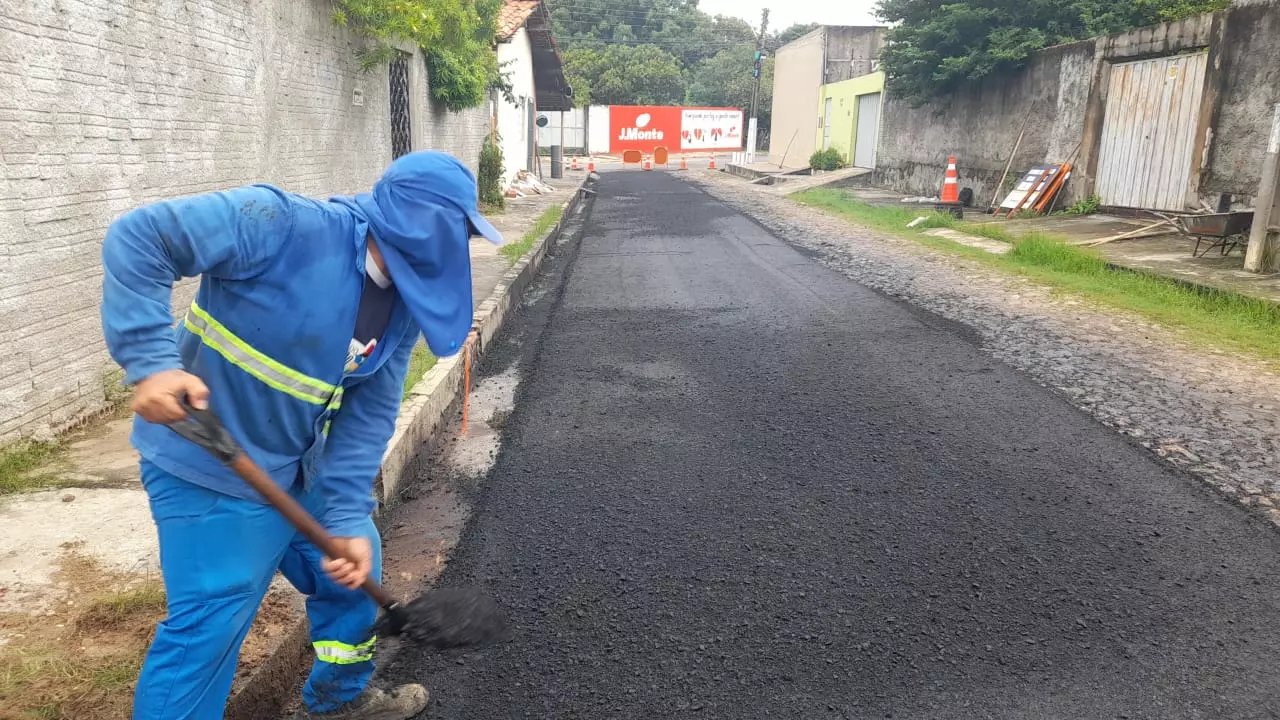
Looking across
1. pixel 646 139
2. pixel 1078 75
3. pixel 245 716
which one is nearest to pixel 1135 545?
pixel 245 716

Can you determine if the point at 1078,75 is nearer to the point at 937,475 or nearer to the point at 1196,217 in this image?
the point at 1196,217

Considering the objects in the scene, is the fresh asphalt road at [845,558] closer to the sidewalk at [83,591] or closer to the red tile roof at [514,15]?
the sidewalk at [83,591]

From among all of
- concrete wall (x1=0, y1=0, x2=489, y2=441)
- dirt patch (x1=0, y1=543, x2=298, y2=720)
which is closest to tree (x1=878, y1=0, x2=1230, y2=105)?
concrete wall (x1=0, y1=0, x2=489, y2=441)

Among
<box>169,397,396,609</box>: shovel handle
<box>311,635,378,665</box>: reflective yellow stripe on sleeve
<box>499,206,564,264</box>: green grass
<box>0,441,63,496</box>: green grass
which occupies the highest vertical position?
<box>169,397,396,609</box>: shovel handle

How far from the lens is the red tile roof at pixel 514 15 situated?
65.8 feet

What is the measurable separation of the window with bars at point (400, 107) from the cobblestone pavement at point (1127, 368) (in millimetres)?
5941

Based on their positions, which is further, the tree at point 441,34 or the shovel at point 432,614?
the tree at point 441,34

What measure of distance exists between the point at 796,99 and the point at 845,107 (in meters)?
7.37

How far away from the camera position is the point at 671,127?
43719 millimetres

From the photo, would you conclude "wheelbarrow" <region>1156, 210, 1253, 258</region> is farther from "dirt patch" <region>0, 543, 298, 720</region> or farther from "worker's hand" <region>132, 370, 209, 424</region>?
"worker's hand" <region>132, 370, 209, 424</region>

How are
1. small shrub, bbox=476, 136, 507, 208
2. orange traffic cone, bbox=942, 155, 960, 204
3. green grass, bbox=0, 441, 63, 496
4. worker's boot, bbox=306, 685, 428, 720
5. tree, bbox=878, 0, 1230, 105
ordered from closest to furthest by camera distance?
worker's boot, bbox=306, 685, 428, 720 < green grass, bbox=0, 441, 63, 496 < tree, bbox=878, 0, 1230, 105 < small shrub, bbox=476, 136, 507, 208 < orange traffic cone, bbox=942, 155, 960, 204

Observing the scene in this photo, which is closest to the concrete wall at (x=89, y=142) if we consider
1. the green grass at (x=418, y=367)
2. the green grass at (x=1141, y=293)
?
the green grass at (x=418, y=367)

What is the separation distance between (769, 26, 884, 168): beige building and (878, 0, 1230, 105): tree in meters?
11.4

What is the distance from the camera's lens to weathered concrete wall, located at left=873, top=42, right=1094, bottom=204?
49.0 feet
